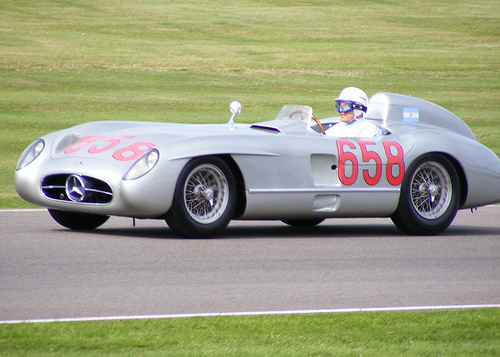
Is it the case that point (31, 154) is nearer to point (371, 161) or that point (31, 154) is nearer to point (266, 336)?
point (371, 161)

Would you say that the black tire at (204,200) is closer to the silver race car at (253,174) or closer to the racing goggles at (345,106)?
the silver race car at (253,174)

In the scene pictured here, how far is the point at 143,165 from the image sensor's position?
24.2 feet

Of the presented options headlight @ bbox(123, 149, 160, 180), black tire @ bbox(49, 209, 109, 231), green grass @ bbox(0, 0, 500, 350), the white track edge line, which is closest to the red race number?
headlight @ bbox(123, 149, 160, 180)

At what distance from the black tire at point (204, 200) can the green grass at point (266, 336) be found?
271 centimetres

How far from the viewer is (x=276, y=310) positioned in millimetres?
5223

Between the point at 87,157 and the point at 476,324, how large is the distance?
391 cm

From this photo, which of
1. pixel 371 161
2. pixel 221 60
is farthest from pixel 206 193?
pixel 221 60

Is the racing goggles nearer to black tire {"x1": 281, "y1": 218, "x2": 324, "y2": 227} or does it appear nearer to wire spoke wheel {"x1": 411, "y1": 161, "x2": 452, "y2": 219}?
wire spoke wheel {"x1": 411, "y1": 161, "x2": 452, "y2": 219}

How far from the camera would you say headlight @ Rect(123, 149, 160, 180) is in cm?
734

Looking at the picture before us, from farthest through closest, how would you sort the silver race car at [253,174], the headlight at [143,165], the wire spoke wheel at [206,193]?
the wire spoke wheel at [206,193] < the silver race car at [253,174] < the headlight at [143,165]

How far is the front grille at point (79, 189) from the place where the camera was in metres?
7.54

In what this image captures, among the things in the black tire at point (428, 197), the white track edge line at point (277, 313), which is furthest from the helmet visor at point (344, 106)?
the white track edge line at point (277, 313)

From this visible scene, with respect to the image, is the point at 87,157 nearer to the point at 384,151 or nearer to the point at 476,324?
the point at 384,151

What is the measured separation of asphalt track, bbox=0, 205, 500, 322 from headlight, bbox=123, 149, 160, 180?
577mm
